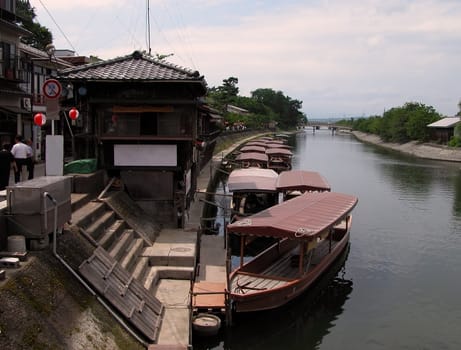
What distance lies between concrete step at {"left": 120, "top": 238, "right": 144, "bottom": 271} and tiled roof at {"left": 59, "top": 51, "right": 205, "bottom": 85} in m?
5.07

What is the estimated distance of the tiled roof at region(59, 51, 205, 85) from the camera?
15.2 metres

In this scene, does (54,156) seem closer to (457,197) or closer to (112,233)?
(112,233)

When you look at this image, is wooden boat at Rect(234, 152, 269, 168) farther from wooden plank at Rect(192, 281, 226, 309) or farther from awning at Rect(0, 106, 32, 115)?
wooden plank at Rect(192, 281, 226, 309)

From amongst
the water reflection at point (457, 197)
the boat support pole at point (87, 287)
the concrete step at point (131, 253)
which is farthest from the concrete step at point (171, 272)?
the water reflection at point (457, 197)

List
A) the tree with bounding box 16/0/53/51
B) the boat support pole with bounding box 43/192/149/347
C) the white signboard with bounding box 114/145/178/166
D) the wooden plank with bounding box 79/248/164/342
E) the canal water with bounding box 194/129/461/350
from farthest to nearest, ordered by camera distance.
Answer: the tree with bounding box 16/0/53/51, the white signboard with bounding box 114/145/178/166, the canal water with bounding box 194/129/461/350, the wooden plank with bounding box 79/248/164/342, the boat support pole with bounding box 43/192/149/347

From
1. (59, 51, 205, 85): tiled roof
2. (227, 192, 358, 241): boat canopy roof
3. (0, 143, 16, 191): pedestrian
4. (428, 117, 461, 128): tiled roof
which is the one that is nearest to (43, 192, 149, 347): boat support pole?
(0, 143, 16, 191): pedestrian

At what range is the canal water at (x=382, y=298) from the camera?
42.7 feet

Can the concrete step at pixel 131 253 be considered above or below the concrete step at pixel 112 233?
below

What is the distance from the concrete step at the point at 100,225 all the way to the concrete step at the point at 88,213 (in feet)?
0.34

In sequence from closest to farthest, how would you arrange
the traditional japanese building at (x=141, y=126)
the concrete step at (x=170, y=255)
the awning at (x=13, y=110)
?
the concrete step at (x=170, y=255) < the traditional japanese building at (x=141, y=126) < the awning at (x=13, y=110)

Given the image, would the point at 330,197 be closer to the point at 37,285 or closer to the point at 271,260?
the point at 271,260

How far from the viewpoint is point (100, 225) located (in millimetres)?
12180

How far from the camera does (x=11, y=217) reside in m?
8.19

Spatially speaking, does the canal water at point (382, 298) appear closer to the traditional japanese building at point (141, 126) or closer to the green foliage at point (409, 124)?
the traditional japanese building at point (141, 126)
